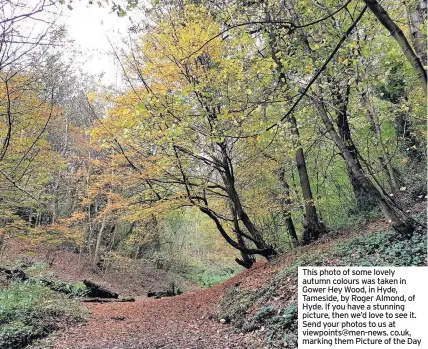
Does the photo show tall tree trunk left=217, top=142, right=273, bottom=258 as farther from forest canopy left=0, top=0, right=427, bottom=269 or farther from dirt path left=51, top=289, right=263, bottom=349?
dirt path left=51, top=289, right=263, bottom=349

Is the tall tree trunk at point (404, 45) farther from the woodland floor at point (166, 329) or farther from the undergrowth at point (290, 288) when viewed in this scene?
the woodland floor at point (166, 329)

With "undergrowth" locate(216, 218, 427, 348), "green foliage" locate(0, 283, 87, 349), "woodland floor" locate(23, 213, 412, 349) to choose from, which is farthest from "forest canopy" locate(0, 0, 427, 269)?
"green foliage" locate(0, 283, 87, 349)

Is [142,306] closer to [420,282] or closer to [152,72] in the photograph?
[152,72]

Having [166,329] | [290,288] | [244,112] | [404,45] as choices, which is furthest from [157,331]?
[404,45]

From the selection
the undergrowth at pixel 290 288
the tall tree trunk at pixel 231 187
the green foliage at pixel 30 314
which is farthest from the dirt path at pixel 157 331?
the tall tree trunk at pixel 231 187

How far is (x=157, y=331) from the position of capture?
7.11 meters

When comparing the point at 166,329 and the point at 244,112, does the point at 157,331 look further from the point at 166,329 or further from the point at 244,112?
the point at 244,112

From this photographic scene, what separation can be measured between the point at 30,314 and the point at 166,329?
3233 millimetres

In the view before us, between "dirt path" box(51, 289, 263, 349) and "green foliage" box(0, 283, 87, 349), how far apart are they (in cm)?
44

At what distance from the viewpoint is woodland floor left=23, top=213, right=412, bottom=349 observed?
562 centimetres

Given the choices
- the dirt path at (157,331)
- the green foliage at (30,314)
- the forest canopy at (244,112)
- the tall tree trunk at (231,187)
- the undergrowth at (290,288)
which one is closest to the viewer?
the undergrowth at (290,288)

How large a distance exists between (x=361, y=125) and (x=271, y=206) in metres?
3.65

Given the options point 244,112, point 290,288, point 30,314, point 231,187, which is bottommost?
point 30,314

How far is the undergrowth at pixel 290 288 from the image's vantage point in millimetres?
4785
